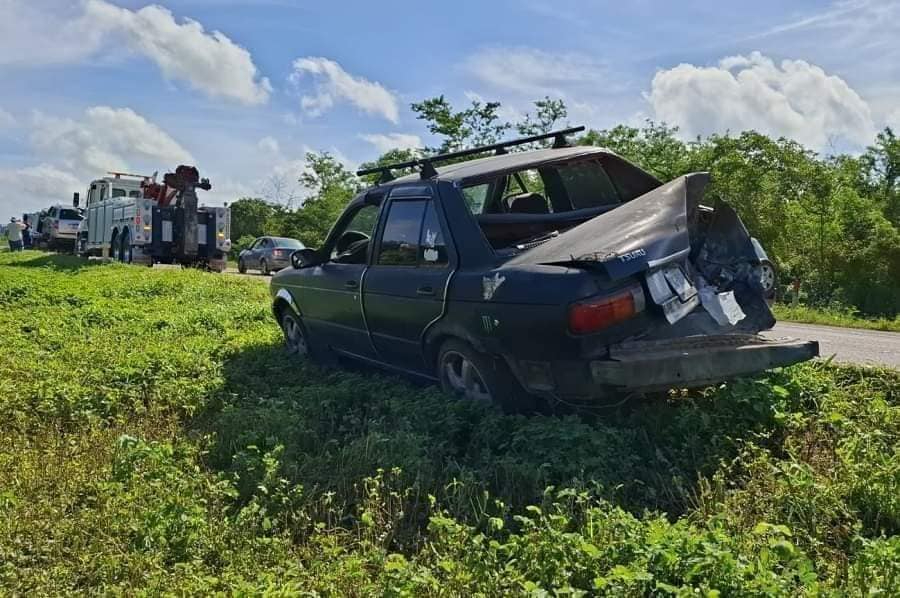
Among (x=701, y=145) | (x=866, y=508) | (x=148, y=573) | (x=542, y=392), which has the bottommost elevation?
(x=148, y=573)

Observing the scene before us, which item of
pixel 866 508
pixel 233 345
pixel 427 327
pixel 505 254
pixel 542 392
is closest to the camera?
pixel 866 508

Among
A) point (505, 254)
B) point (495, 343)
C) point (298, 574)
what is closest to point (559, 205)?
point (505, 254)

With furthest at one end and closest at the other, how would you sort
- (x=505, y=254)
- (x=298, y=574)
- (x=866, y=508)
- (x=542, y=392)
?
(x=505, y=254)
(x=542, y=392)
(x=866, y=508)
(x=298, y=574)

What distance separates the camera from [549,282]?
3977mm

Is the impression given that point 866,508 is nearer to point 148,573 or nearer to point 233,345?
point 148,573

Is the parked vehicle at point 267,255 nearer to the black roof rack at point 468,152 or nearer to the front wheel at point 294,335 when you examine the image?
the front wheel at point 294,335

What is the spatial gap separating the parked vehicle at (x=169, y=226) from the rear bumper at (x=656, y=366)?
15.6 m

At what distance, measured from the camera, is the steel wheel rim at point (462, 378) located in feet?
15.4

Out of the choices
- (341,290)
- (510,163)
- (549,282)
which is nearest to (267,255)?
(341,290)

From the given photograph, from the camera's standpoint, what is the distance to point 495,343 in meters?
4.28

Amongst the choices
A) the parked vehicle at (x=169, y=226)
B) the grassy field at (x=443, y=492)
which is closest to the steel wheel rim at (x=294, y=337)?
the grassy field at (x=443, y=492)

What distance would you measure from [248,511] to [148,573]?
0.55 m

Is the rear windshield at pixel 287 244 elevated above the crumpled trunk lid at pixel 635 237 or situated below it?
above

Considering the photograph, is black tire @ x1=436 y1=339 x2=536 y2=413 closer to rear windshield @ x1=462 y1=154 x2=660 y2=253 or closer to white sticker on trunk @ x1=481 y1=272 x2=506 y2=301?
white sticker on trunk @ x1=481 y1=272 x2=506 y2=301
